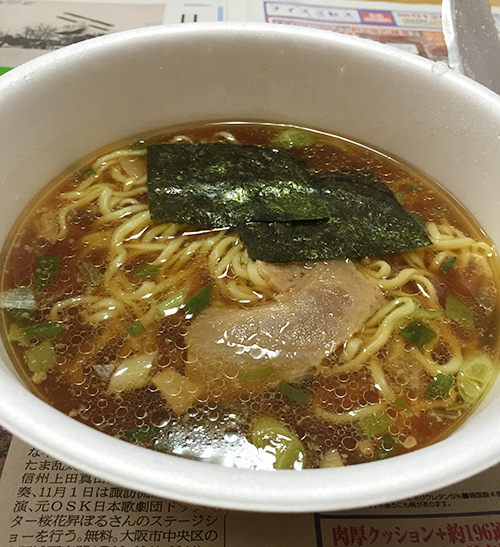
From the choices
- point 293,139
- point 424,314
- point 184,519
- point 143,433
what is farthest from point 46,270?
point 424,314

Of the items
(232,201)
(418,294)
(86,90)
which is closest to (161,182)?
(232,201)

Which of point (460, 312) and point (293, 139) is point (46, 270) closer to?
point (293, 139)

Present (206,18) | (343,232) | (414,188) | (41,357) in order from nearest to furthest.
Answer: (41,357)
(343,232)
(414,188)
(206,18)

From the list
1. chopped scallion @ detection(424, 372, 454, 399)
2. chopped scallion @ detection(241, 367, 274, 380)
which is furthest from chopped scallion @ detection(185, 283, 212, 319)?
chopped scallion @ detection(424, 372, 454, 399)

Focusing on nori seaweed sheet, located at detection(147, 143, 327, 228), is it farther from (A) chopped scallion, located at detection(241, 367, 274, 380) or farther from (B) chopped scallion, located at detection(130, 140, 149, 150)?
(A) chopped scallion, located at detection(241, 367, 274, 380)

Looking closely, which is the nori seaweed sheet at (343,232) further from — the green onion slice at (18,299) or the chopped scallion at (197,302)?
the green onion slice at (18,299)

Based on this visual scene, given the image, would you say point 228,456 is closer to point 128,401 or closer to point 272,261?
point 128,401
